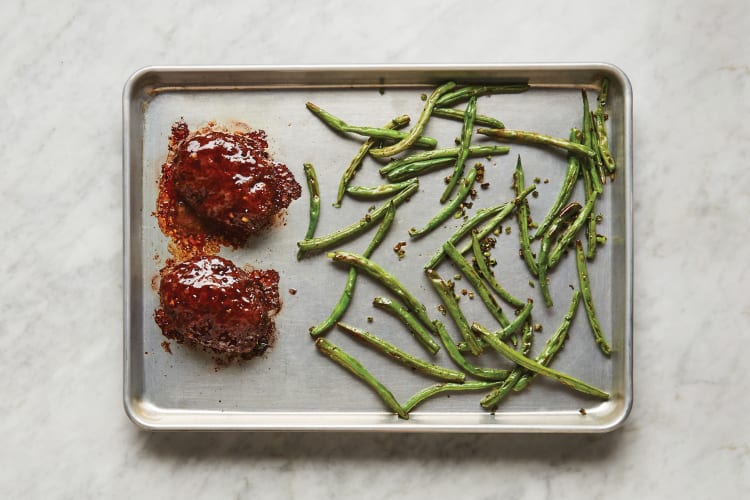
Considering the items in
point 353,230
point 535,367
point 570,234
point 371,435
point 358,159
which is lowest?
point 371,435

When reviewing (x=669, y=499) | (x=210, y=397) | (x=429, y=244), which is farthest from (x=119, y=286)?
(x=669, y=499)

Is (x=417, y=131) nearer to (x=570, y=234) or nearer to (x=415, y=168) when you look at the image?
(x=415, y=168)

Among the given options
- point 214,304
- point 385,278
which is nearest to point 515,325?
point 385,278

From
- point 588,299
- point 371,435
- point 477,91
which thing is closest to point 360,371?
point 371,435

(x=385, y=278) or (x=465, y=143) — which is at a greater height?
(x=465, y=143)

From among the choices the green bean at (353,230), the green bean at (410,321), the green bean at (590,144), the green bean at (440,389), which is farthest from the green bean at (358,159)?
the green bean at (440,389)

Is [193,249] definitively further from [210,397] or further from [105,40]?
[105,40]

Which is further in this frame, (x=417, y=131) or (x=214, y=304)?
(x=417, y=131)
